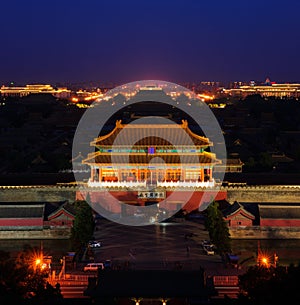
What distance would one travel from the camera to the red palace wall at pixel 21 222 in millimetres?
20047

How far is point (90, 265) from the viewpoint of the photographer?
627 inches

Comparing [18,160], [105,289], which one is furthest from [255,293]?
[18,160]

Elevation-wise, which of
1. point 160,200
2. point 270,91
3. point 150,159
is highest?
point 270,91

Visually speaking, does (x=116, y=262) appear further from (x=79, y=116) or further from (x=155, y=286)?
(x=79, y=116)

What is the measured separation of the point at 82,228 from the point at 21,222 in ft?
9.62

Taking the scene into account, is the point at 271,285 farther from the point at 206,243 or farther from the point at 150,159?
the point at 150,159

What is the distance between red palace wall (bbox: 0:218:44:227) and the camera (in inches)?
789

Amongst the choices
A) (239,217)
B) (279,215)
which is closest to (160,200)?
(239,217)

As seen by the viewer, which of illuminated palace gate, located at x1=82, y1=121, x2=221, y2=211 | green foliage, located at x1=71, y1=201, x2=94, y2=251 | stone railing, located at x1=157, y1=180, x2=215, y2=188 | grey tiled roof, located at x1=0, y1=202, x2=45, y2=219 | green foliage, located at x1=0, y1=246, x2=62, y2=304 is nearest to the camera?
green foliage, located at x1=0, y1=246, x2=62, y2=304

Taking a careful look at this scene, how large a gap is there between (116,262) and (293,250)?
5.60 metres

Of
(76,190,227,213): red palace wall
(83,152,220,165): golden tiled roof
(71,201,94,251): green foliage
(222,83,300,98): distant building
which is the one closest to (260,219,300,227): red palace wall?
(76,190,227,213): red palace wall

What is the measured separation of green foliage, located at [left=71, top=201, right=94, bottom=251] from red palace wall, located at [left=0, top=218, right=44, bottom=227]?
1.64 m

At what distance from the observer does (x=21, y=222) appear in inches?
790

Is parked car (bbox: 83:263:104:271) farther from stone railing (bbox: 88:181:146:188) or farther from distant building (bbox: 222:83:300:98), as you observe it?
distant building (bbox: 222:83:300:98)
